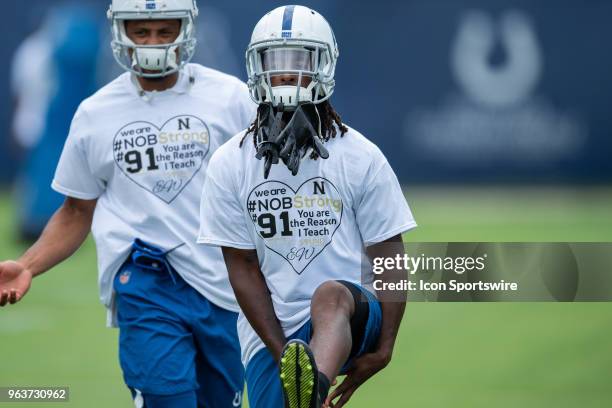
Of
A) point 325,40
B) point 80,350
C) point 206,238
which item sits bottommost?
point 80,350

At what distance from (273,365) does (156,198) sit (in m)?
1.14

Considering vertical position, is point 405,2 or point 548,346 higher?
point 405,2

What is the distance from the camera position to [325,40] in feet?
17.2

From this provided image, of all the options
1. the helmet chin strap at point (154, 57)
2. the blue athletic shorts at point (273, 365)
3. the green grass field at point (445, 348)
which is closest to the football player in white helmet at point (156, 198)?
the helmet chin strap at point (154, 57)

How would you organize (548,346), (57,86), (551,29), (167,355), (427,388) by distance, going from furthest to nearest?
1. (551,29)
2. (57,86)
3. (548,346)
4. (427,388)
5. (167,355)

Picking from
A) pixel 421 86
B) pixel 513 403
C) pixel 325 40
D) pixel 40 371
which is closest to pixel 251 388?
pixel 325 40

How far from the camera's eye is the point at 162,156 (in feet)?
19.9

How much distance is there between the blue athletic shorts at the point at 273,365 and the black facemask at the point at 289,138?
541 mm

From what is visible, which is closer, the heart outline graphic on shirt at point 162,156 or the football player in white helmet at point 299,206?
the football player in white helmet at point 299,206

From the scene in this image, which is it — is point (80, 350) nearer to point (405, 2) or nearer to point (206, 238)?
point (206, 238)

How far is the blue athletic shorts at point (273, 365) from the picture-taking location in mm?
5102

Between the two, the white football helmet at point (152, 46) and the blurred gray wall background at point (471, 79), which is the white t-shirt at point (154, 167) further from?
the blurred gray wall background at point (471, 79)

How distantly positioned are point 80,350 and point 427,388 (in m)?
2.76

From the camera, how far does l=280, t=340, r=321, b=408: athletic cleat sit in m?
4.61
